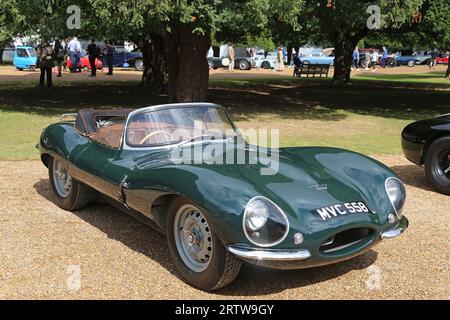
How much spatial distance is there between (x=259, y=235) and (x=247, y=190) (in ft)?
1.09

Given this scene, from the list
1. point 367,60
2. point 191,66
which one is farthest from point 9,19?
point 367,60

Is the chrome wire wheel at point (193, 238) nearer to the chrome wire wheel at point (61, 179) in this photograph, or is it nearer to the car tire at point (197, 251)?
the car tire at point (197, 251)

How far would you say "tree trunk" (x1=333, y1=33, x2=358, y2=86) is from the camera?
25.2m

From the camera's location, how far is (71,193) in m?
5.42

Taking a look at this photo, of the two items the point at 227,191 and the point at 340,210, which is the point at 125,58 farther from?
the point at 340,210

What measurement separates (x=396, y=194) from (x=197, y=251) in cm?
163

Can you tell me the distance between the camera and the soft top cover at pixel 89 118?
5500 mm

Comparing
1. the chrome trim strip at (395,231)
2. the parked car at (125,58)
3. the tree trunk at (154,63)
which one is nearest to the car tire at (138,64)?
the parked car at (125,58)

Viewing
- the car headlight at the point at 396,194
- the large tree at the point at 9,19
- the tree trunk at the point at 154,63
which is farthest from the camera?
the tree trunk at the point at 154,63

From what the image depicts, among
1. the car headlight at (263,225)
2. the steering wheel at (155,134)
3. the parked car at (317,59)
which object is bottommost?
the car headlight at (263,225)

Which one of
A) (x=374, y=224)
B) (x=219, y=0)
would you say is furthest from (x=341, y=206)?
(x=219, y=0)

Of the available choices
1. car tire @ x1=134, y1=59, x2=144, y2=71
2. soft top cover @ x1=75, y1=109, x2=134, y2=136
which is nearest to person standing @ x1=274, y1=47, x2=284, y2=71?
car tire @ x1=134, y1=59, x2=144, y2=71

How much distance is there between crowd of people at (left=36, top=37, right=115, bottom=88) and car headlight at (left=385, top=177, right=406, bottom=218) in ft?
35.1

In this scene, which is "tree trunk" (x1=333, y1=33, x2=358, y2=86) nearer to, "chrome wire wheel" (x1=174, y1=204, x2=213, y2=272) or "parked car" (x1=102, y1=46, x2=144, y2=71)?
"parked car" (x1=102, y1=46, x2=144, y2=71)
